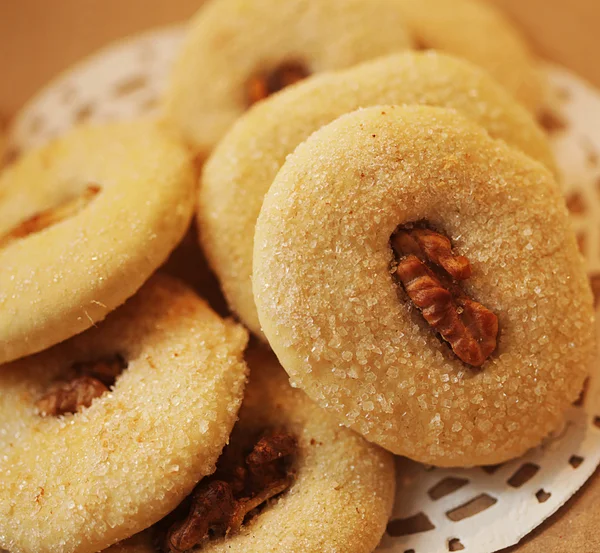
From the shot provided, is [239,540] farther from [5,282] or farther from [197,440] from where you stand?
[5,282]

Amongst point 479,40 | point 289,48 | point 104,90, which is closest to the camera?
point 289,48

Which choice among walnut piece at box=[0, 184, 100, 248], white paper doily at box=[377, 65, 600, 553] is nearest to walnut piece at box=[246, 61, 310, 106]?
walnut piece at box=[0, 184, 100, 248]

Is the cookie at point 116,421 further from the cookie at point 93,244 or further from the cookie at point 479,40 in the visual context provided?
the cookie at point 479,40

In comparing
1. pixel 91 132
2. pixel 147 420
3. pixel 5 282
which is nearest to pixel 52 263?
pixel 5 282

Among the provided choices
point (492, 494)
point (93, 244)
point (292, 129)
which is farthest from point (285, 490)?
point (292, 129)

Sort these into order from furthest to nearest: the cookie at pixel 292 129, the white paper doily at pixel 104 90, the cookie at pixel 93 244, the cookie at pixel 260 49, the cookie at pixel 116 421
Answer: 1. the white paper doily at pixel 104 90
2. the cookie at pixel 260 49
3. the cookie at pixel 292 129
4. the cookie at pixel 93 244
5. the cookie at pixel 116 421

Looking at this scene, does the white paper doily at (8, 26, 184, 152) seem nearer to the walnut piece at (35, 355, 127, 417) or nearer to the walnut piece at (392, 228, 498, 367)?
the walnut piece at (35, 355, 127, 417)

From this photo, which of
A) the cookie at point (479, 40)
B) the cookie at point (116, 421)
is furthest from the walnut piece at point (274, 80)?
the cookie at point (116, 421)

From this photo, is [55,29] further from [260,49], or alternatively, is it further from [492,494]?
[492,494]
